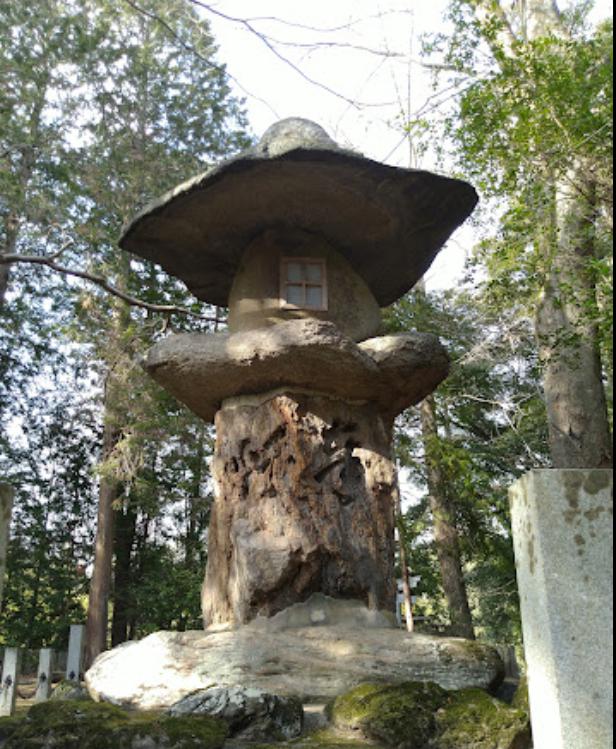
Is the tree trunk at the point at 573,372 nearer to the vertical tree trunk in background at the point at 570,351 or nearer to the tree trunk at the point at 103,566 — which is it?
the vertical tree trunk in background at the point at 570,351

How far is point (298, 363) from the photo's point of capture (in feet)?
20.8

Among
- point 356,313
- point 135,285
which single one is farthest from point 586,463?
point 135,285

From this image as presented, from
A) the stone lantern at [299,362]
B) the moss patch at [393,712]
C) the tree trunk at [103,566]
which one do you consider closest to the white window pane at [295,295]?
the stone lantern at [299,362]

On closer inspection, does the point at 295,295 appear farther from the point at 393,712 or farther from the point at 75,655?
the point at 75,655

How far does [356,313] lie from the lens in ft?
24.0

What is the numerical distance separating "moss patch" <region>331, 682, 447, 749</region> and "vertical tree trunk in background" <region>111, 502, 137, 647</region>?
1208 centimetres

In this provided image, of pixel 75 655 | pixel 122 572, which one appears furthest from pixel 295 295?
pixel 122 572

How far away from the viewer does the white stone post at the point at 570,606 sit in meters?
2.72

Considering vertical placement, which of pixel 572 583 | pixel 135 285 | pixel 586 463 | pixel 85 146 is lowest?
pixel 572 583

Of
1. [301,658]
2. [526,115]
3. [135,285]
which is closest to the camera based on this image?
[301,658]

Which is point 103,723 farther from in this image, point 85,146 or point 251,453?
point 85,146

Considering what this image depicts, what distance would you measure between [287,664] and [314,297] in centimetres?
349

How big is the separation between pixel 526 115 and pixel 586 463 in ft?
11.0

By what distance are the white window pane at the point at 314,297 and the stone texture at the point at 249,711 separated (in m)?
3.81
